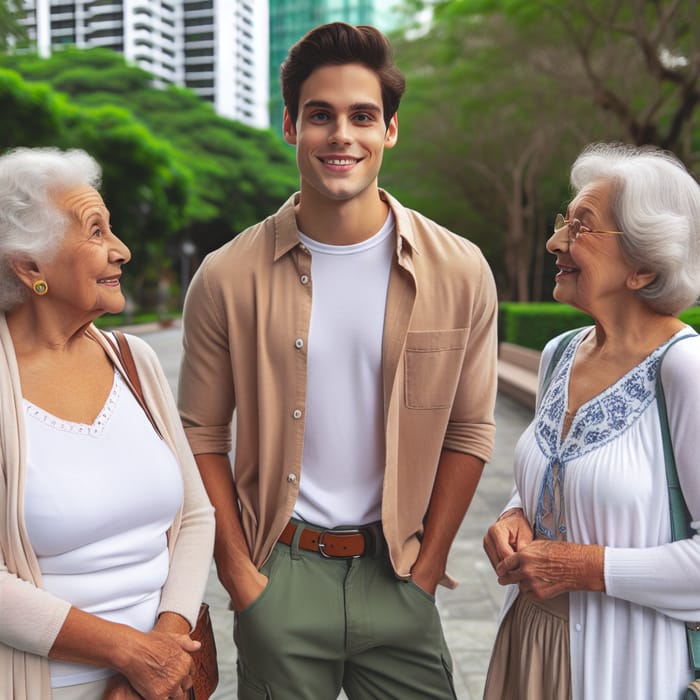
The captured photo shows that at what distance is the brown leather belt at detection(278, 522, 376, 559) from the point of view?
238 centimetres

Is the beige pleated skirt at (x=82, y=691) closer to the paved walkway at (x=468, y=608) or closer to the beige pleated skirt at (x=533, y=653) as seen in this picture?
the beige pleated skirt at (x=533, y=653)

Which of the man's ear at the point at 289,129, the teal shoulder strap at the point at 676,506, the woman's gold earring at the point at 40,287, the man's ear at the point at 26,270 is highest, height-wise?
the man's ear at the point at 289,129

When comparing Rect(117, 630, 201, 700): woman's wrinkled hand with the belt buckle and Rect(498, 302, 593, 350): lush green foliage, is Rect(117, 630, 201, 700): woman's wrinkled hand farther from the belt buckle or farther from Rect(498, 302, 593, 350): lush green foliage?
Rect(498, 302, 593, 350): lush green foliage

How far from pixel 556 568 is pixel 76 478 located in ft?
3.72

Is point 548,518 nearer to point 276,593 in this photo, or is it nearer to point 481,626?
point 276,593

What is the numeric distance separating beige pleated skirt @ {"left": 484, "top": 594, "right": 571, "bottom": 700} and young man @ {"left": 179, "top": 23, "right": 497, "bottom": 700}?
25cm

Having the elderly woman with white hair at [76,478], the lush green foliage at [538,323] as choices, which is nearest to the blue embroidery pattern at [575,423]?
the elderly woman with white hair at [76,478]

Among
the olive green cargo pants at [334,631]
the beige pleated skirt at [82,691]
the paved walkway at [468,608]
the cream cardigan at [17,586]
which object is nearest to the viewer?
→ the cream cardigan at [17,586]

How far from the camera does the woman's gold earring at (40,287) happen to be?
1976 mm

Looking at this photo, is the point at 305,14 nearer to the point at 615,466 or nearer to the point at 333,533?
the point at 333,533

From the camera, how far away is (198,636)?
2.15 meters

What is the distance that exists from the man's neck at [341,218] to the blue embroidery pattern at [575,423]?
67 cm

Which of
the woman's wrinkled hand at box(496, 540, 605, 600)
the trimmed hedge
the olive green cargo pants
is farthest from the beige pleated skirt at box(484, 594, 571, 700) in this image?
the trimmed hedge

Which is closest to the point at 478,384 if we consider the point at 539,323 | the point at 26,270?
the point at 26,270
